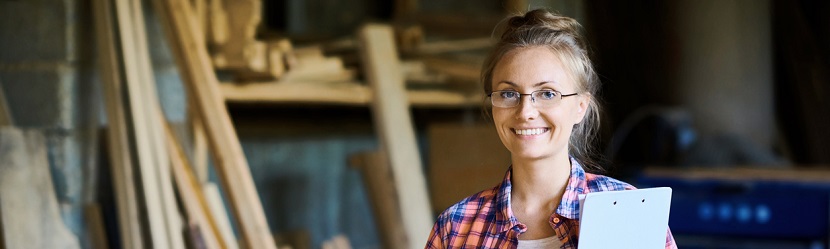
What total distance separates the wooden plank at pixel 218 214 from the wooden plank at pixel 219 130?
8cm

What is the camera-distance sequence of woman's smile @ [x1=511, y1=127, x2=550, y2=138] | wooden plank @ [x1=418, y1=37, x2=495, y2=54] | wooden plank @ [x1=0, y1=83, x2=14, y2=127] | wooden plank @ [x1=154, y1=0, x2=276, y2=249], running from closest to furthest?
woman's smile @ [x1=511, y1=127, x2=550, y2=138] → wooden plank @ [x1=0, y1=83, x2=14, y2=127] → wooden plank @ [x1=154, y1=0, x2=276, y2=249] → wooden plank @ [x1=418, y1=37, x2=495, y2=54]

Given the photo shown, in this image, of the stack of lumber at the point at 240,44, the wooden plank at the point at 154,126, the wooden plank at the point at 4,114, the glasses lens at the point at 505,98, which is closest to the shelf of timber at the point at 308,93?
the stack of lumber at the point at 240,44

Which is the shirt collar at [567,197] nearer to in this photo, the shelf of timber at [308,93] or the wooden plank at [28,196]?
the wooden plank at [28,196]

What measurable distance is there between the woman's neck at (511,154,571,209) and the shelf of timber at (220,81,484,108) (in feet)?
5.85

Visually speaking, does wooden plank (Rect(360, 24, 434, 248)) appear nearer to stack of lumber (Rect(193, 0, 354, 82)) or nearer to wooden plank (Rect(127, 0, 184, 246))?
stack of lumber (Rect(193, 0, 354, 82))

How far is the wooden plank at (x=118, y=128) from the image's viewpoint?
2.74 metres

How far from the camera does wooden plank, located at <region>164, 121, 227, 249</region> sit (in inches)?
119

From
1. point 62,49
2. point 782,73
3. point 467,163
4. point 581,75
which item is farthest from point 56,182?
point 782,73

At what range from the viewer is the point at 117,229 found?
9.83ft

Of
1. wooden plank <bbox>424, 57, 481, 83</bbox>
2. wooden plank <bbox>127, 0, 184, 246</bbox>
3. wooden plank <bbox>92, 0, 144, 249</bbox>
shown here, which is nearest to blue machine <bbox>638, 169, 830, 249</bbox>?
wooden plank <bbox>424, 57, 481, 83</bbox>

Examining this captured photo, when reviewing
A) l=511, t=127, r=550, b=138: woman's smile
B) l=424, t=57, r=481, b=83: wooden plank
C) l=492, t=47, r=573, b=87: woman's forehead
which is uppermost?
l=492, t=47, r=573, b=87: woman's forehead

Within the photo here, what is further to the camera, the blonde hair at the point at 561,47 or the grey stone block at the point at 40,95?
the grey stone block at the point at 40,95

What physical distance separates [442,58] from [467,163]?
428 mm

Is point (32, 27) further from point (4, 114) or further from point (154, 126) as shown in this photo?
point (154, 126)
